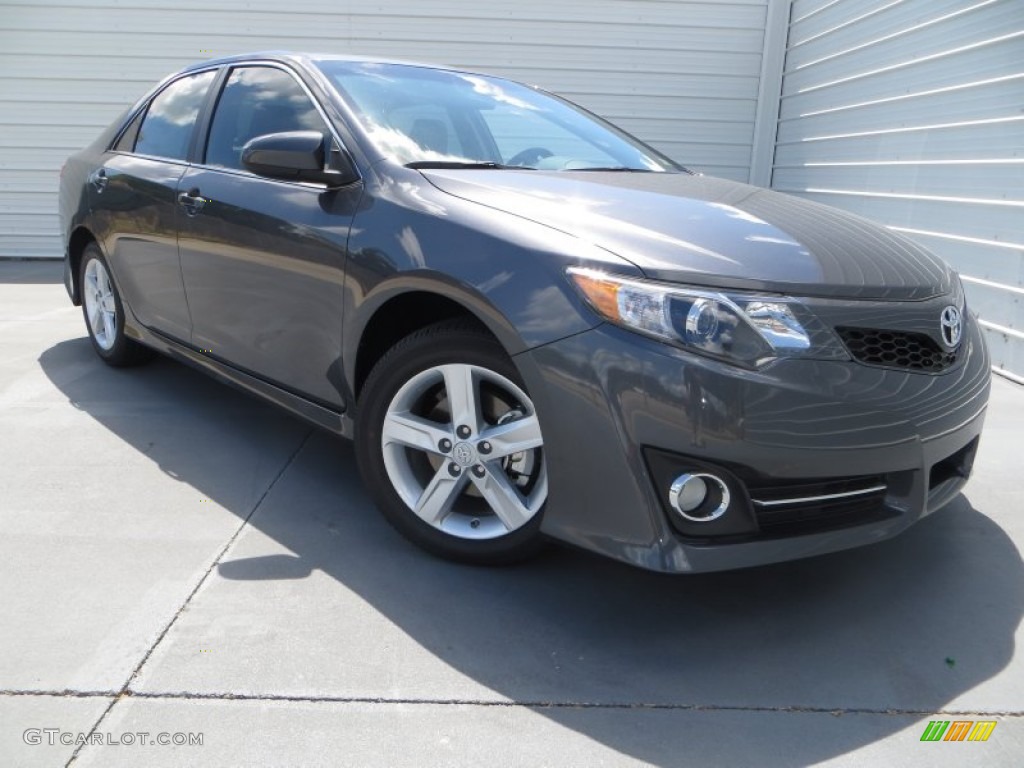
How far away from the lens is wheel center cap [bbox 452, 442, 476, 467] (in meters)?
2.46

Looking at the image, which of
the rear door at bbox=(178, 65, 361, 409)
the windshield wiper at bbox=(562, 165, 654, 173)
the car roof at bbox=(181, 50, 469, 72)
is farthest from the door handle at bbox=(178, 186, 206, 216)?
the windshield wiper at bbox=(562, 165, 654, 173)

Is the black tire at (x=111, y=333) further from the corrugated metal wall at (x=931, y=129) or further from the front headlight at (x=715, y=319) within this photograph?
the corrugated metal wall at (x=931, y=129)

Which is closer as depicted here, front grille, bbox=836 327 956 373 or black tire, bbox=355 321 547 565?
front grille, bbox=836 327 956 373

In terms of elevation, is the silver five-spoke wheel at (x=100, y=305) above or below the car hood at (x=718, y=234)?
below

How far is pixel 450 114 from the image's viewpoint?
3.15 m

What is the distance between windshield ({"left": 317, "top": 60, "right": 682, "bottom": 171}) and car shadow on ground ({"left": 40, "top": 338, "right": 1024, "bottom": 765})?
1.28 meters

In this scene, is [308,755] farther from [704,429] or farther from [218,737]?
[704,429]

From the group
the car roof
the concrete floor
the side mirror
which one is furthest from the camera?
the car roof

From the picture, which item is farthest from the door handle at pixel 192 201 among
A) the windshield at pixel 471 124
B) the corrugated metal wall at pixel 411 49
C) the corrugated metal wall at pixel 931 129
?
the corrugated metal wall at pixel 411 49

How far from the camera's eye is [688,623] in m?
2.37

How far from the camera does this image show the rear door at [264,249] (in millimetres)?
2789

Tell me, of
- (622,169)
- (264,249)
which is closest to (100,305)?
(264,249)

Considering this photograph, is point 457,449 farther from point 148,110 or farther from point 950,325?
point 148,110

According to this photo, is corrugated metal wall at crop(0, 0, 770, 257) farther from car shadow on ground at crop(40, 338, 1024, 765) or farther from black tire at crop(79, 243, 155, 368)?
car shadow on ground at crop(40, 338, 1024, 765)
